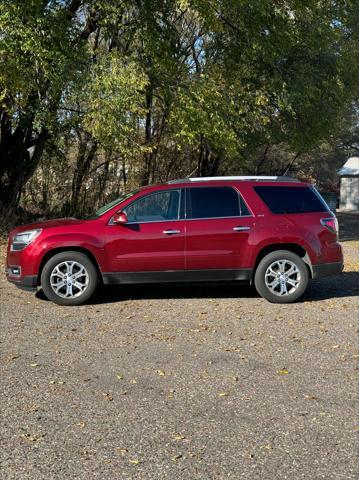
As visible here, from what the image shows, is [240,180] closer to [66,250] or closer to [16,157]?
[66,250]

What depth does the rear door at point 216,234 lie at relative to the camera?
811cm

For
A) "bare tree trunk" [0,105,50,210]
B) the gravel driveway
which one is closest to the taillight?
the gravel driveway

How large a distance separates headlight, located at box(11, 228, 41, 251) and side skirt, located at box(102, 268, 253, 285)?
3.73 feet

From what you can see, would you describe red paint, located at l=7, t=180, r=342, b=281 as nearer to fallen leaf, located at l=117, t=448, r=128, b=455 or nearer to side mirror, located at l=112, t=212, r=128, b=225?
side mirror, located at l=112, t=212, r=128, b=225

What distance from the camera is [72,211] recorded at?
1730 cm

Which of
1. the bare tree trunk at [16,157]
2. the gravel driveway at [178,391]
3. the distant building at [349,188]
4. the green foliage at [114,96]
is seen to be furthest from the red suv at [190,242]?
the distant building at [349,188]

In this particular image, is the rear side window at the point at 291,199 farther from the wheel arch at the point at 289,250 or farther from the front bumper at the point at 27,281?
the front bumper at the point at 27,281

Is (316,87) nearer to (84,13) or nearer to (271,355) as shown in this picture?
(84,13)

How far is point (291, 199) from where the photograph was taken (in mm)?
8508

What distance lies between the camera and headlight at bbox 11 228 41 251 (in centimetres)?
796

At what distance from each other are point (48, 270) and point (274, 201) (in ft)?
11.5

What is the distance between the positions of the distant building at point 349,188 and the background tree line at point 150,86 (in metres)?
23.1

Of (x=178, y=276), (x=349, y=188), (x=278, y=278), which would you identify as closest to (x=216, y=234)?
(x=178, y=276)

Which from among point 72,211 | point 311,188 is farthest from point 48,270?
point 72,211
